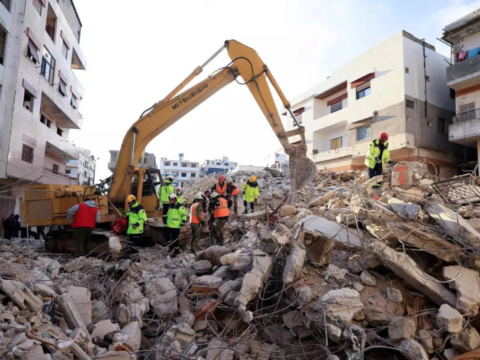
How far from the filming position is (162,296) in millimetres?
4395

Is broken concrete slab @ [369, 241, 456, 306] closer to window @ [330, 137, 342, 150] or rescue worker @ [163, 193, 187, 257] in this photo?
rescue worker @ [163, 193, 187, 257]

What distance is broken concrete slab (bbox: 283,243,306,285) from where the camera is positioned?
3.93 meters

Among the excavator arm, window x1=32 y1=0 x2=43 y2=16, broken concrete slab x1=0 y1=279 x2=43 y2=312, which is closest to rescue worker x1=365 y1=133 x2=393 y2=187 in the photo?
the excavator arm

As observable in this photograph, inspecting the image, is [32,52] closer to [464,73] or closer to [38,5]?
[38,5]

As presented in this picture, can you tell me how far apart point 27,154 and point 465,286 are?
16977 mm

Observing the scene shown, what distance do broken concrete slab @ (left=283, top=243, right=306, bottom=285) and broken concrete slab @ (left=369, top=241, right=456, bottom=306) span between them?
0.89 metres

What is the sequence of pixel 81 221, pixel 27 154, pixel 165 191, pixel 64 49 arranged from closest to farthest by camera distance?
pixel 81 221
pixel 165 191
pixel 27 154
pixel 64 49

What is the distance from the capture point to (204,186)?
18.9 m

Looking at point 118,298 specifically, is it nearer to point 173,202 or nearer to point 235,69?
point 173,202

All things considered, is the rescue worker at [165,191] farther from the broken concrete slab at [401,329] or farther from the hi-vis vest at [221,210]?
the broken concrete slab at [401,329]

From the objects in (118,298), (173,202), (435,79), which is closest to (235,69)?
(173,202)

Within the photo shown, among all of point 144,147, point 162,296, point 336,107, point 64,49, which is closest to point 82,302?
point 162,296

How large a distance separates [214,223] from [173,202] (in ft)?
4.79

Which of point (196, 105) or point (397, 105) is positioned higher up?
point (397, 105)
